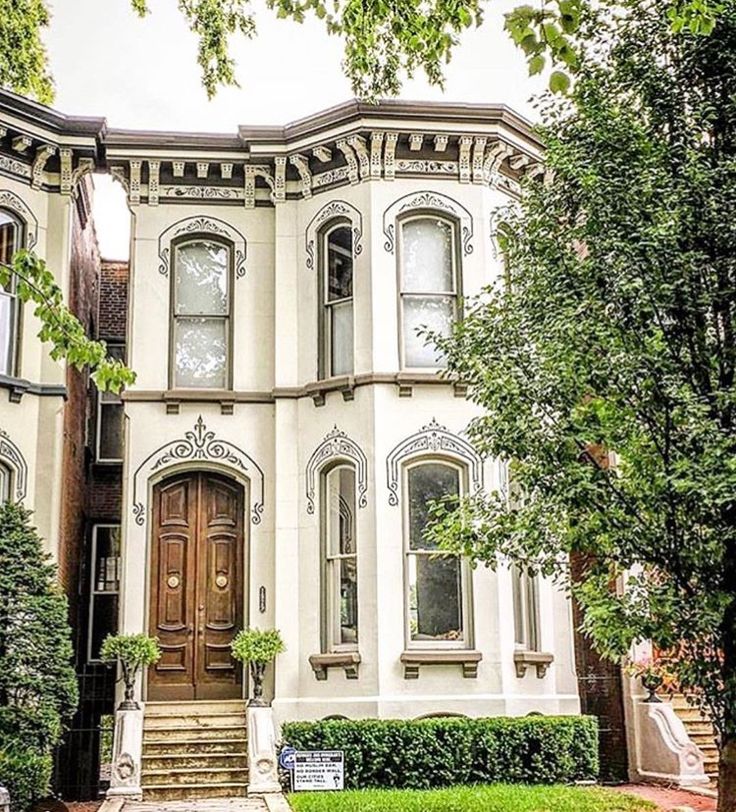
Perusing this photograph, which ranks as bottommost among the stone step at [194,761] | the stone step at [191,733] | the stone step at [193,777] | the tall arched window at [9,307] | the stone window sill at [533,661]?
the stone step at [193,777]

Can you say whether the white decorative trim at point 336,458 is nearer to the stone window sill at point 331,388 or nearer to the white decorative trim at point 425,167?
the stone window sill at point 331,388

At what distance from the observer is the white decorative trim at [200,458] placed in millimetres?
14422

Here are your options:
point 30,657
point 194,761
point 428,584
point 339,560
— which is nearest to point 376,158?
point 339,560

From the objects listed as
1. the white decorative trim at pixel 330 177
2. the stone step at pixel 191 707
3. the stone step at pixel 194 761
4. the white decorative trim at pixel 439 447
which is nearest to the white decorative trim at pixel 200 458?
the white decorative trim at pixel 439 447

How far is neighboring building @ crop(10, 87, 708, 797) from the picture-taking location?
13.6 m

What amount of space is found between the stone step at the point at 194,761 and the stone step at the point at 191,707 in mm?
831

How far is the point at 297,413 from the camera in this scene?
48.2 ft

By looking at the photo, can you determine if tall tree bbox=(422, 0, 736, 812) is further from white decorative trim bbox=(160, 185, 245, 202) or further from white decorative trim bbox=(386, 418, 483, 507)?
white decorative trim bbox=(160, 185, 245, 202)

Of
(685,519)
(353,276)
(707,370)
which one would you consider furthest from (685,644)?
(353,276)

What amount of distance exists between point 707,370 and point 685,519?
1076 millimetres

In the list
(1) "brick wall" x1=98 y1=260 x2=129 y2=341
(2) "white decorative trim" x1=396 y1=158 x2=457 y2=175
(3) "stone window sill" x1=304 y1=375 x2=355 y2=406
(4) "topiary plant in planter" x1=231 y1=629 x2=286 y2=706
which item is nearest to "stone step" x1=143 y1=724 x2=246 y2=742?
(4) "topiary plant in planter" x1=231 y1=629 x2=286 y2=706

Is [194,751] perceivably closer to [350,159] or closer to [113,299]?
[350,159]

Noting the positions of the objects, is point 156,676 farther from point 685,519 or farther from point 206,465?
point 685,519

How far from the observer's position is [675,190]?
24.9 feet
